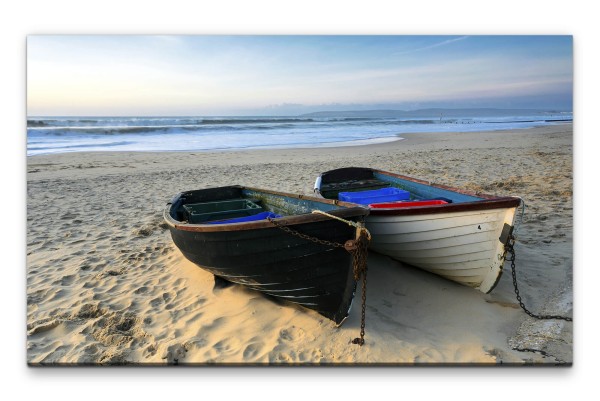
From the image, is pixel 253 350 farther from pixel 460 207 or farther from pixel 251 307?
pixel 460 207

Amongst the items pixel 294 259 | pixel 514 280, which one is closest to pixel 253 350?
pixel 294 259

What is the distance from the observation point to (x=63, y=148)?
9883mm

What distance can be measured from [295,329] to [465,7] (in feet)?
10.0

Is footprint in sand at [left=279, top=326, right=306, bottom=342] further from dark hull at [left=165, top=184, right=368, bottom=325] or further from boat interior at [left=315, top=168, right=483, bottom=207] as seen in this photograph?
boat interior at [left=315, top=168, right=483, bottom=207]

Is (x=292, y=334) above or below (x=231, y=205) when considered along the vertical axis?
below

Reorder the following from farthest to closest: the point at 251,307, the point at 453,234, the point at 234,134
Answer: the point at 234,134
the point at 251,307
the point at 453,234

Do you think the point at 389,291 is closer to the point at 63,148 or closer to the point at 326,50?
the point at 326,50

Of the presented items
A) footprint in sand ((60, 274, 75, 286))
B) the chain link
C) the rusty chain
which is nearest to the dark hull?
the rusty chain

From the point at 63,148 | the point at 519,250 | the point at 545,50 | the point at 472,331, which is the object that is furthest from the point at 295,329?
the point at 63,148

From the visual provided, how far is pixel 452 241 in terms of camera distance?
3.37 metres

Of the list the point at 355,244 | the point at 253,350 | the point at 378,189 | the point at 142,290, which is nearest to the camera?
the point at 355,244

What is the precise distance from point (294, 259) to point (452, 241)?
53.8 inches

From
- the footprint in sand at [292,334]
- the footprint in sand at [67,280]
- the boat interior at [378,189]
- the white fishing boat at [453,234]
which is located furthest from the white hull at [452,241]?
the footprint in sand at [67,280]

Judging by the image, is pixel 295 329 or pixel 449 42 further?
pixel 449 42
